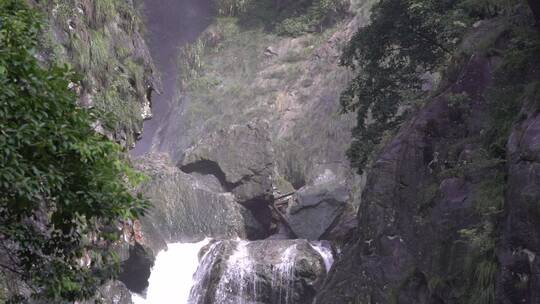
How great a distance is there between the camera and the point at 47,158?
576cm

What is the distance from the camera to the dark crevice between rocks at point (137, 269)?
72.1ft

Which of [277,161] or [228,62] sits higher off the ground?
[228,62]

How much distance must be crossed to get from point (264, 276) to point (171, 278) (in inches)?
141

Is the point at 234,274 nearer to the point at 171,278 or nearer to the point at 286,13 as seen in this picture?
the point at 171,278

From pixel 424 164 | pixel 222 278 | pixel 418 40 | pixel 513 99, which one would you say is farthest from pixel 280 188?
pixel 513 99

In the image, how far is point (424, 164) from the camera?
14.9 m

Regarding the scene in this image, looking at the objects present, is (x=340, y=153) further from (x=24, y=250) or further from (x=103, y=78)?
(x=24, y=250)

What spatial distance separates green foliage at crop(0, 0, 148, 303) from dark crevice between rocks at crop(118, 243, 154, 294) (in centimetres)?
1556

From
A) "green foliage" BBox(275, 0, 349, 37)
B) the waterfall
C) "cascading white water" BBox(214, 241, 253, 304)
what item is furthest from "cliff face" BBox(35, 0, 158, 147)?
"green foliage" BBox(275, 0, 349, 37)

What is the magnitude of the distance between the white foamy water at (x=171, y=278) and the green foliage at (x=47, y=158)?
16.8 m

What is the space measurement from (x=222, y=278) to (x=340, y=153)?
1081cm

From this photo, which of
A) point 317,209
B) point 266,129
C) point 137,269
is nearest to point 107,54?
point 137,269

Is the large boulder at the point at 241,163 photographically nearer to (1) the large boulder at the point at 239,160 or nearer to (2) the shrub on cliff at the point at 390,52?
(1) the large boulder at the point at 239,160

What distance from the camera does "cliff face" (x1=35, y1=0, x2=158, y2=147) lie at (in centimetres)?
1644
